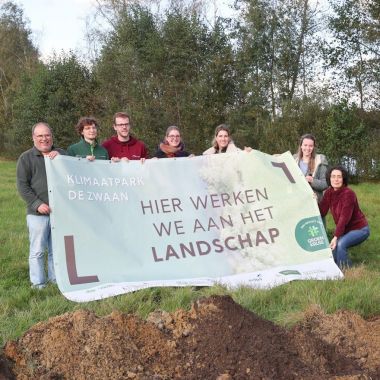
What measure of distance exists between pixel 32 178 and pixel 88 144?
84cm

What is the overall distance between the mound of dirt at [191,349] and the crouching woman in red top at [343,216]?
2955 millimetres

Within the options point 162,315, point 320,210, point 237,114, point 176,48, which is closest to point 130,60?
point 176,48

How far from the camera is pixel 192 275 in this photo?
562 cm

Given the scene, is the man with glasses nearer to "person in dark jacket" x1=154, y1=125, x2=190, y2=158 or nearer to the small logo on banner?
"person in dark jacket" x1=154, y1=125, x2=190, y2=158

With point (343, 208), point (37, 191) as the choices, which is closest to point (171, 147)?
point (37, 191)

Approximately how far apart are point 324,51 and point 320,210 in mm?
14038

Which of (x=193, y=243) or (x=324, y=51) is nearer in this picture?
(x=193, y=243)

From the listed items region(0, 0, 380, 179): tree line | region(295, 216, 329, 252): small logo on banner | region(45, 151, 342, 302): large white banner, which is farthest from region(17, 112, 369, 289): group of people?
region(0, 0, 380, 179): tree line

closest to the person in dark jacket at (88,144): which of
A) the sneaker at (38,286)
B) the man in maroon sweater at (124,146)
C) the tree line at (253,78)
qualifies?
the man in maroon sweater at (124,146)

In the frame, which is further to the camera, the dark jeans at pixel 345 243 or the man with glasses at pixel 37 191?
the dark jeans at pixel 345 243

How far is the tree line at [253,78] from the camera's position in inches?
672

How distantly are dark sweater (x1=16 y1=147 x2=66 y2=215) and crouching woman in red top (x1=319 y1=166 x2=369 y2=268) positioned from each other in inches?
137

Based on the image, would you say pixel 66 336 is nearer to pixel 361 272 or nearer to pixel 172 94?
pixel 361 272

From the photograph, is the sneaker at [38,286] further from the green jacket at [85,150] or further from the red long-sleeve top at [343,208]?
the red long-sleeve top at [343,208]
